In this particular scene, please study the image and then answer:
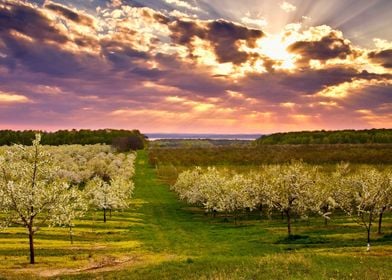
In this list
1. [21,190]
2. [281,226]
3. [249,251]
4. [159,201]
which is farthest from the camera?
[159,201]

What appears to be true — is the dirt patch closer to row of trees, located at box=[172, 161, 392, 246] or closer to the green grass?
the green grass

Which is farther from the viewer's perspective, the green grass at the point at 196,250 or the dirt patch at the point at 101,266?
the dirt patch at the point at 101,266

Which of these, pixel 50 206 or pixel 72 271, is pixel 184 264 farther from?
pixel 50 206

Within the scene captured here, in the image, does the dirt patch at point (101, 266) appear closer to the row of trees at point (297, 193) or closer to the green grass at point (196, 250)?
the green grass at point (196, 250)

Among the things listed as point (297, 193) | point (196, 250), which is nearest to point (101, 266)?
point (196, 250)

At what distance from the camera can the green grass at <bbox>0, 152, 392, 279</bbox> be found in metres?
40.5

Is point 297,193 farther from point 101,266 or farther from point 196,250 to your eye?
point 101,266

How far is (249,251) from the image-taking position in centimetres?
5925

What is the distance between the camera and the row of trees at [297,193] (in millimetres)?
72062

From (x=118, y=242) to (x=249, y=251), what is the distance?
74.1 feet

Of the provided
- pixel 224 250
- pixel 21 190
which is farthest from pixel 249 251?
pixel 21 190

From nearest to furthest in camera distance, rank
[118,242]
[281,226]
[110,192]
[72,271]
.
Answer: [72,271] < [118,242] < [281,226] < [110,192]

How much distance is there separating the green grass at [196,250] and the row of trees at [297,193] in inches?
146

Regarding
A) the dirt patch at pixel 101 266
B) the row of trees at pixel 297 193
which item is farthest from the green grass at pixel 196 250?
the row of trees at pixel 297 193
